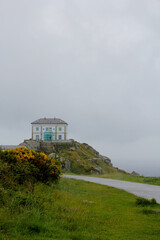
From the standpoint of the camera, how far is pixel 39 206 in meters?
9.12

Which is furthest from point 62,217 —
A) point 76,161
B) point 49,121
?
point 49,121

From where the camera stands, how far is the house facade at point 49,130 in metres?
63.3

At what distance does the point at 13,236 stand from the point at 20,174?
623cm

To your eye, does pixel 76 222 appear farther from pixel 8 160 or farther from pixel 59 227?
pixel 8 160

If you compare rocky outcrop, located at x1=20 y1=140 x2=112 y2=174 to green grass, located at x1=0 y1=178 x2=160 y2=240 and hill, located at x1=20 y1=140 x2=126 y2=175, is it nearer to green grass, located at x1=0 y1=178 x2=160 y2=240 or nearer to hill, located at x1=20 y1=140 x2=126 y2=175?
hill, located at x1=20 y1=140 x2=126 y2=175

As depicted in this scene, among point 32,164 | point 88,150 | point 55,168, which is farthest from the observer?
point 88,150

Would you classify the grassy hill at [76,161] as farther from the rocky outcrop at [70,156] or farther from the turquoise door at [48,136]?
the turquoise door at [48,136]

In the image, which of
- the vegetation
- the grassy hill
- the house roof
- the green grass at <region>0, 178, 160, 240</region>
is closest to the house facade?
the house roof

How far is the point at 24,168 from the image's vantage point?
42.5ft

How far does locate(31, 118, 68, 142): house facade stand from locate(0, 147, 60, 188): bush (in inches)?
1821

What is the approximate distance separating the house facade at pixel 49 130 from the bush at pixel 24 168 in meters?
46.2

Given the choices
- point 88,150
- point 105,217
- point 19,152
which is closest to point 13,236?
point 105,217

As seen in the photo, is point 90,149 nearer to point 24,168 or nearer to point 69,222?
point 24,168

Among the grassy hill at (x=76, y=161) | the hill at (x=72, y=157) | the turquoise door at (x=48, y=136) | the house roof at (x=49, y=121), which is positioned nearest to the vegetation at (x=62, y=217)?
the grassy hill at (x=76, y=161)
